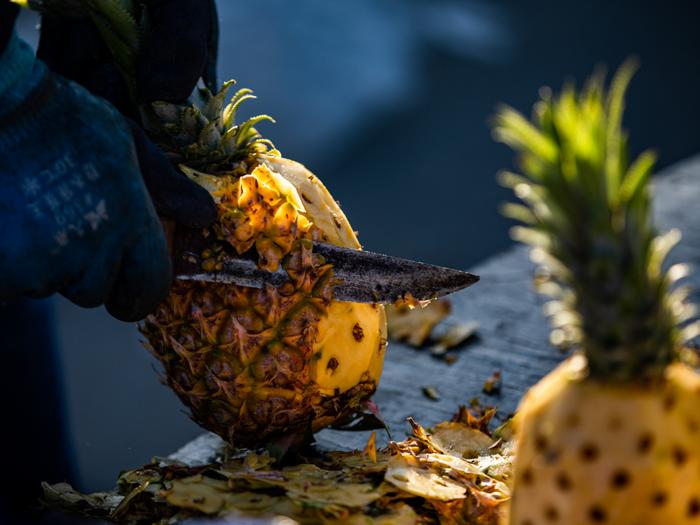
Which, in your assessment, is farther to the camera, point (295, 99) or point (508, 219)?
point (295, 99)

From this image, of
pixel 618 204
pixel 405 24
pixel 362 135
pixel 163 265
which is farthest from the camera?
pixel 405 24

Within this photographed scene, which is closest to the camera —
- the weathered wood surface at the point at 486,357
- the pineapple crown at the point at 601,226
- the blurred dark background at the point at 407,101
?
the pineapple crown at the point at 601,226

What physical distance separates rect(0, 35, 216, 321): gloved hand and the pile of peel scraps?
387mm

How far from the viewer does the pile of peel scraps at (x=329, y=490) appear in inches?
60.2

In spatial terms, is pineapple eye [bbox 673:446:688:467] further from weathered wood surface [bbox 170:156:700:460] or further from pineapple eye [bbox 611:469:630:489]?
weathered wood surface [bbox 170:156:700:460]

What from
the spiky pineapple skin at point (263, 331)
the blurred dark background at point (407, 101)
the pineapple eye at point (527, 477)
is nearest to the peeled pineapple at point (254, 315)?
the spiky pineapple skin at point (263, 331)

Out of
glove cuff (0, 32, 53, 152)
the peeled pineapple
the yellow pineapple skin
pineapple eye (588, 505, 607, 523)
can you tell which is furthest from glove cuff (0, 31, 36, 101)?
pineapple eye (588, 505, 607, 523)

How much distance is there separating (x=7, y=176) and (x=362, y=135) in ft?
17.3

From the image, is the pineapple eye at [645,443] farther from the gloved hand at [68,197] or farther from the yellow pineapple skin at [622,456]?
the gloved hand at [68,197]

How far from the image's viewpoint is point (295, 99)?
7.30m

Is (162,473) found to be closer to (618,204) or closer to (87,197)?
(87,197)

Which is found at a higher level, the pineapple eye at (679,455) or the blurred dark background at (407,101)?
the blurred dark background at (407,101)

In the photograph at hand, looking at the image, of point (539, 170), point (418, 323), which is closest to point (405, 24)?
point (418, 323)

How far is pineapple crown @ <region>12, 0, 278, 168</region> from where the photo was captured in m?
1.79
